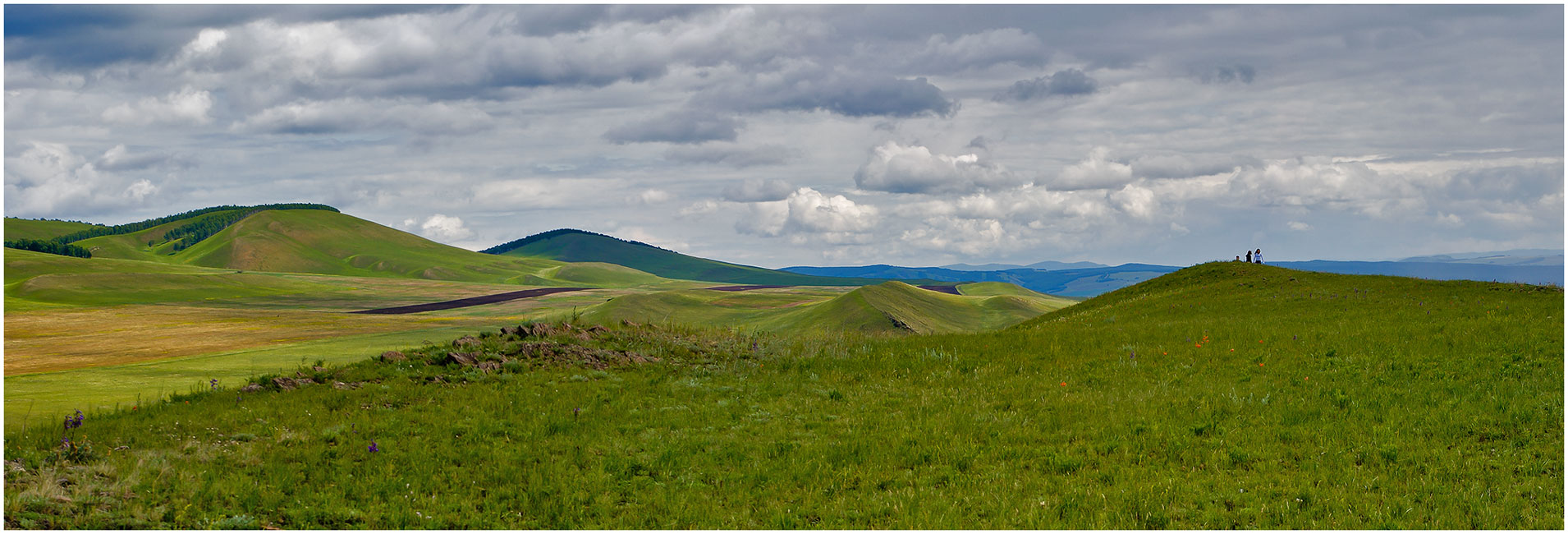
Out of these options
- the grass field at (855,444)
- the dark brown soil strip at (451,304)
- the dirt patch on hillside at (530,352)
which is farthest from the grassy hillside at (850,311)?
the grass field at (855,444)

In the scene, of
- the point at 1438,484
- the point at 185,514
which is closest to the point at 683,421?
the point at 185,514

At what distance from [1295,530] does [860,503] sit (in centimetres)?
594

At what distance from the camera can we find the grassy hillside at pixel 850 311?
9094cm

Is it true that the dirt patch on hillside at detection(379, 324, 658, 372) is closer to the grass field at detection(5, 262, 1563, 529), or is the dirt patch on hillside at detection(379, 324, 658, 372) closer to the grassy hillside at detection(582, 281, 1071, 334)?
the grass field at detection(5, 262, 1563, 529)

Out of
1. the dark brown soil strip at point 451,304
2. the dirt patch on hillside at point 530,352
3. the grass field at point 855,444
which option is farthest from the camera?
the dark brown soil strip at point 451,304

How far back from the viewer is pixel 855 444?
15.7 metres

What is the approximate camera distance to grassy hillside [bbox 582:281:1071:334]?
9094cm

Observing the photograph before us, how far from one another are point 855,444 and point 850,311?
78092mm

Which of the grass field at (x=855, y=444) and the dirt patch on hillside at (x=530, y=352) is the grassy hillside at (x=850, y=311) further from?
the grass field at (x=855, y=444)

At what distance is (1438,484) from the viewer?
12.6 meters

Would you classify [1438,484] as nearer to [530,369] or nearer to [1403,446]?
[1403,446]

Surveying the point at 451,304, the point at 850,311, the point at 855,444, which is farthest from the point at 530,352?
the point at 451,304

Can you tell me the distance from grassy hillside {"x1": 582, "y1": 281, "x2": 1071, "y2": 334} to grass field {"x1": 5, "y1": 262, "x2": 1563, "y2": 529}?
54.8 m

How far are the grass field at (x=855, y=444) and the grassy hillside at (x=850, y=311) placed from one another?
180ft
